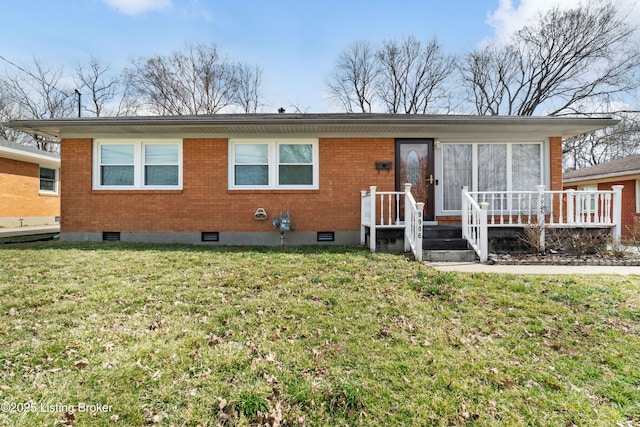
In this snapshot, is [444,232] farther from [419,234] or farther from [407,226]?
[419,234]

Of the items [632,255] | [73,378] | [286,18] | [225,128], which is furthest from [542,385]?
[286,18]

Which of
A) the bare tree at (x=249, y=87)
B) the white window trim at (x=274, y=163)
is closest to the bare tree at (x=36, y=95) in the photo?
the bare tree at (x=249, y=87)

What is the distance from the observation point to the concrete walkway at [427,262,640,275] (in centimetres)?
523

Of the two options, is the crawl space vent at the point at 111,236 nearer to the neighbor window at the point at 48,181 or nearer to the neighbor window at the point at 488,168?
the neighbor window at the point at 488,168

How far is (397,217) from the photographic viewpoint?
6887 millimetres

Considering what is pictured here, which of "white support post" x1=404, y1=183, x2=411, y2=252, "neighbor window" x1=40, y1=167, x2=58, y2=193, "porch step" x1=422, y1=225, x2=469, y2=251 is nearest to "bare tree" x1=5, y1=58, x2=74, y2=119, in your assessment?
"neighbor window" x1=40, y1=167, x2=58, y2=193

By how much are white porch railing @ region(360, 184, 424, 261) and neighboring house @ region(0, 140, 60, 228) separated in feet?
47.0

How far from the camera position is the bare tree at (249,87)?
26406 mm

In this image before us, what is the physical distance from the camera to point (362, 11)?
37.1ft

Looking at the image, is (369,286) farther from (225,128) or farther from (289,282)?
(225,128)

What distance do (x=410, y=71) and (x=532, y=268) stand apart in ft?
81.8

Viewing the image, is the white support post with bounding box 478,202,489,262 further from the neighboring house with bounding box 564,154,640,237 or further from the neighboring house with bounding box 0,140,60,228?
the neighboring house with bounding box 0,140,60,228

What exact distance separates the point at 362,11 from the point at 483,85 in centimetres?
1849

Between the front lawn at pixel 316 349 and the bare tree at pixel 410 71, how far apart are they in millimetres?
24138
